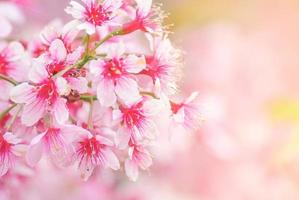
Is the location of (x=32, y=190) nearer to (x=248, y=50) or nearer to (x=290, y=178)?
(x=290, y=178)

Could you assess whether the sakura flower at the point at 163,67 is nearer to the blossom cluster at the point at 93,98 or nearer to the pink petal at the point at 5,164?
the blossom cluster at the point at 93,98

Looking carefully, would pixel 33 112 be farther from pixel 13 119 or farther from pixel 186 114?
Result: pixel 186 114

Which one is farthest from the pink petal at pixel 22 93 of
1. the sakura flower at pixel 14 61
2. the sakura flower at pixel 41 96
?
the sakura flower at pixel 14 61

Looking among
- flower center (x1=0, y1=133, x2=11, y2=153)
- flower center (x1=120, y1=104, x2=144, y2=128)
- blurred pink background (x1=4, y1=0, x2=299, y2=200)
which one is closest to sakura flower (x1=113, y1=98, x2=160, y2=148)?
flower center (x1=120, y1=104, x2=144, y2=128)

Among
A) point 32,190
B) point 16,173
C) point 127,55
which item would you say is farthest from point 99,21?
point 32,190

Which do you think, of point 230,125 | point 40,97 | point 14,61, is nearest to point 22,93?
point 40,97
